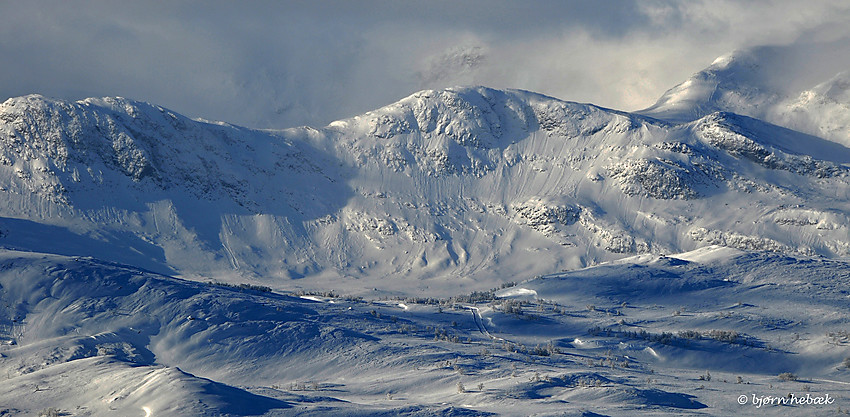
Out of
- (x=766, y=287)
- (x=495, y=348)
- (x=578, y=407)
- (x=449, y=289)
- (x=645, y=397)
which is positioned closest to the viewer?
(x=578, y=407)

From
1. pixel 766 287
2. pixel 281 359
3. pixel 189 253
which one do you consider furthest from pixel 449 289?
pixel 281 359

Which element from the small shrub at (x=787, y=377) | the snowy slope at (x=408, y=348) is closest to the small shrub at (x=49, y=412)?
the snowy slope at (x=408, y=348)

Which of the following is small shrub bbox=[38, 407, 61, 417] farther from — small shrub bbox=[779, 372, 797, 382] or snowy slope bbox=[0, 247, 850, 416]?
small shrub bbox=[779, 372, 797, 382]

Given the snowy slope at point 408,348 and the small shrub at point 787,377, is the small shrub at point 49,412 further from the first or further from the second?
the small shrub at point 787,377

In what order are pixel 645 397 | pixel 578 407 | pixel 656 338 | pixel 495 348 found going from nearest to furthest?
pixel 578 407, pixel 645 397, pixel 495 348, pixel 656 338

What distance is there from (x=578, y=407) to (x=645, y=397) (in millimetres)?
7900

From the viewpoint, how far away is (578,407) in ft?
192

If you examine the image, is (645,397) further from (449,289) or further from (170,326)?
(449,289)

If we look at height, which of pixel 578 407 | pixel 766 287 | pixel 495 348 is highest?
pixel 766 287

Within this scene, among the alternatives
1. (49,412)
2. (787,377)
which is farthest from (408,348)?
(49,412)

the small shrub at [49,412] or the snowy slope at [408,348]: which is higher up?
the snowy slope at [408,348]

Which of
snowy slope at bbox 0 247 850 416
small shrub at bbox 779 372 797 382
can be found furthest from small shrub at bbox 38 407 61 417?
small shrub at bbox 779 372 797 382

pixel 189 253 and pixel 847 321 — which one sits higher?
pixel 189 253

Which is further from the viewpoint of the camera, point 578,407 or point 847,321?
point 847,321
